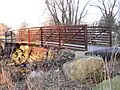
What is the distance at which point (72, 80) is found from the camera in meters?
5.86

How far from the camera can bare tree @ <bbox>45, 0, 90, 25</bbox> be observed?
2695 cm

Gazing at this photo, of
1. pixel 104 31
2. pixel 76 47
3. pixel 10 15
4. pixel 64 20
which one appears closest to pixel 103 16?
pixel 64 20

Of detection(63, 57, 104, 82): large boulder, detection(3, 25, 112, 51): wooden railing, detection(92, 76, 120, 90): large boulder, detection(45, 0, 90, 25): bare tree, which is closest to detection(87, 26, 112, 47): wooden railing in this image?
detection(3, 25, 112, 51): wooden railing

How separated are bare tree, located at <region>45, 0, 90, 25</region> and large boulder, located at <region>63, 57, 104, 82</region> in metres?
20.8

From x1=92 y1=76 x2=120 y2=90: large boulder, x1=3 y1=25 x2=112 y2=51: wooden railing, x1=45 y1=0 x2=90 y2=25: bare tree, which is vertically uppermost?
x1=45 y1=0 x2=90 y2=25: bare tree

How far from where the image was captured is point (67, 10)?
27.4 meters

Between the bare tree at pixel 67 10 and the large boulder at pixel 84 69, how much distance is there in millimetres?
20794

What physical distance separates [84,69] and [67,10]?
2177cm

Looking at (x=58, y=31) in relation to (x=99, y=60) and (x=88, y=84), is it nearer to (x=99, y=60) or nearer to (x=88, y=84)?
(x=99, y=60)

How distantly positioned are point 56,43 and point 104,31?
6.90ft

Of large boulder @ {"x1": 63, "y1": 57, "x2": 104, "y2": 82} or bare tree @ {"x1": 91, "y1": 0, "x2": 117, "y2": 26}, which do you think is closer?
large boulder @ {"x1": 63, "y1": 57, "x2": 104, "y2": 82}

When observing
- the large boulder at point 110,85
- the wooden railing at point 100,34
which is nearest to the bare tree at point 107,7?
the wooden railing at point 100,34

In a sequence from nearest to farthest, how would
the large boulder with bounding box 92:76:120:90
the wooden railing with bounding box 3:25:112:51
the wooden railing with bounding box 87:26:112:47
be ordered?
the large boulder with bounding box 92:76:120:90, the wooden railing with bounding box 3:25:112:51, the wooden railing with bounding box 87:26:112:47

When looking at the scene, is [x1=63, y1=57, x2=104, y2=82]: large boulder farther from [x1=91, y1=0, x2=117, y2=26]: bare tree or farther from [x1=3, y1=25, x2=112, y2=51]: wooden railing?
[x1=91, y1=0, x2=117, y2=26]: bare tree
